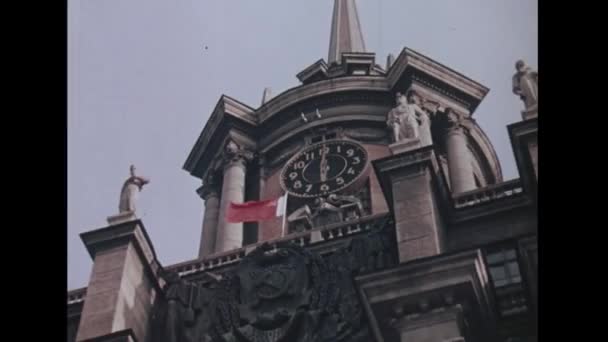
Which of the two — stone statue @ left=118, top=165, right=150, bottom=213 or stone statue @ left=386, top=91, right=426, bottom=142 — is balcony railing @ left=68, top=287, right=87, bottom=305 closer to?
stone statue @ left=118, top=165, right=150, bottom=213

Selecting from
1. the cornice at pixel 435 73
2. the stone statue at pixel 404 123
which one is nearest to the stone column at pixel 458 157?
the cornice at pixel 435 73

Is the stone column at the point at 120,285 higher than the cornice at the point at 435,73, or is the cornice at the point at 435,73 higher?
the cornice at the point at 435,73

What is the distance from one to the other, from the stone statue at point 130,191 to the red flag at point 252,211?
14.1ft

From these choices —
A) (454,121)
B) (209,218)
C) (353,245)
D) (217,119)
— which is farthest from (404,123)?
(217,119)

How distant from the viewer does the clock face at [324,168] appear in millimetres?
38938

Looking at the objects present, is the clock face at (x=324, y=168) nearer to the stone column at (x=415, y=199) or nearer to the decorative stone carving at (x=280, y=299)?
the decorative stone carving at (x=280, y=299)

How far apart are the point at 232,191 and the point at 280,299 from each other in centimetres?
1152

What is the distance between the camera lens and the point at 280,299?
30.0m

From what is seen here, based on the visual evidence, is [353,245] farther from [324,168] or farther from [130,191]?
[324,168]

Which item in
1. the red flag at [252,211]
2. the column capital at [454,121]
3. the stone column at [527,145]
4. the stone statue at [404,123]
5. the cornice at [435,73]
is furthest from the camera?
the cornice at [435,73]

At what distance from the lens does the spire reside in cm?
5316

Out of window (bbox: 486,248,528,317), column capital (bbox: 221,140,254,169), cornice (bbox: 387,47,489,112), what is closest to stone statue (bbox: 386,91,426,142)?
window (bbox: 486,248,528,317)

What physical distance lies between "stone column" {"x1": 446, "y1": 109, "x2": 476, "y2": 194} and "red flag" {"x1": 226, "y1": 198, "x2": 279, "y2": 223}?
5.56 metres

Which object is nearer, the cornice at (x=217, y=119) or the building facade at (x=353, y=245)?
the building facade at (x=353, y=245)
